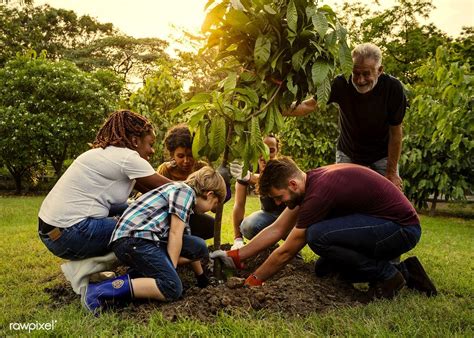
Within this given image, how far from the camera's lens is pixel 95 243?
312cm

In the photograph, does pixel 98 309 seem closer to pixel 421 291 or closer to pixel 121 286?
pixel 121 286

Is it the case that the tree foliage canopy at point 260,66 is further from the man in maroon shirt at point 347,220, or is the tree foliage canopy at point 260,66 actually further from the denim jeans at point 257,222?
the denim jeans at point 257,222

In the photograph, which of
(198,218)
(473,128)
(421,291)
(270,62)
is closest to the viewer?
(270,62)

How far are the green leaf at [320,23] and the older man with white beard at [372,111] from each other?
3.28 ft

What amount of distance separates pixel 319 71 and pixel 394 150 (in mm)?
1474

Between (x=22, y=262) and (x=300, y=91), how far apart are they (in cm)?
316

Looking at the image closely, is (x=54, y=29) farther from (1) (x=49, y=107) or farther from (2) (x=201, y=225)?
(2) (x=201, y=225)

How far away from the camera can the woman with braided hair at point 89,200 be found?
10.1 ft

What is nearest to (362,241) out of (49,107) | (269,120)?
(269,120)

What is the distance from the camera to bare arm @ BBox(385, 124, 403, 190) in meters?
3.99

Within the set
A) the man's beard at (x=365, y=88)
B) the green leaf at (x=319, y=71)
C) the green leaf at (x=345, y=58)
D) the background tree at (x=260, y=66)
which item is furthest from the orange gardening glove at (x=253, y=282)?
the man's beard at (x=365, y=88)

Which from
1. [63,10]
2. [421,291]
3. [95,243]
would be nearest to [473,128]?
[421,291]

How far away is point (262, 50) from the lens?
3.00 meters

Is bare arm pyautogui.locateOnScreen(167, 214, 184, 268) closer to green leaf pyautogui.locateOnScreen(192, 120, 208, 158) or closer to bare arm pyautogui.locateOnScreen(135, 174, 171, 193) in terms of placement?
bare arm pyautogui.locateOnScreen(135, 174, 171, 193)
